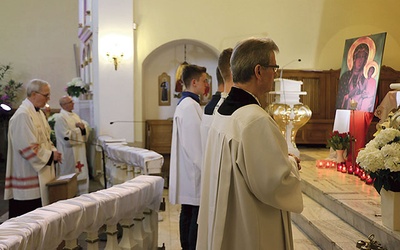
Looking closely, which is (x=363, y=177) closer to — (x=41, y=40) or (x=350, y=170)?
(x=350, y=170)

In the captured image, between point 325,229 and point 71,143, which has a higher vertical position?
point 71,143

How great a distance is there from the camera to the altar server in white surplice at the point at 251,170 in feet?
5.74

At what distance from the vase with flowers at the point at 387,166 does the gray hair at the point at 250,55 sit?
148cm

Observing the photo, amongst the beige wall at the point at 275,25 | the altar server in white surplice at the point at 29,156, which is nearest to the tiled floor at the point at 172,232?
the altar server in white surplice at the point at 29,156

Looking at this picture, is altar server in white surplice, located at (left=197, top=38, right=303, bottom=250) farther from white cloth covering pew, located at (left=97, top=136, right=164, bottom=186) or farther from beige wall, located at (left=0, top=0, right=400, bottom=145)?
beige wall, located at (left=0, top=0, right=400, bottom=145)

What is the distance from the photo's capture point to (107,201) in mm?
2213

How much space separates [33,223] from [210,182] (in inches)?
31.5

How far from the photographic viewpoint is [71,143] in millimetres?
6988

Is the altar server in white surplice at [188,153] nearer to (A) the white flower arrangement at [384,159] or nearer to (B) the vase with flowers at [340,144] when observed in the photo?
(A) the white flower arrangement at [384,159]

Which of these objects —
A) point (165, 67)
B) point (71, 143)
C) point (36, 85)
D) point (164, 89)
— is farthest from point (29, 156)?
point (165, 67)

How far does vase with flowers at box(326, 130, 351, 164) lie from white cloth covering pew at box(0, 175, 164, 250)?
4.10 metres

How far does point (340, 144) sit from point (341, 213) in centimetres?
223

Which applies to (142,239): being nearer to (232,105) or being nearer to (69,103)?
(232,105)

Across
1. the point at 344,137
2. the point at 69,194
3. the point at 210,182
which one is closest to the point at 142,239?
the point at 210,182
